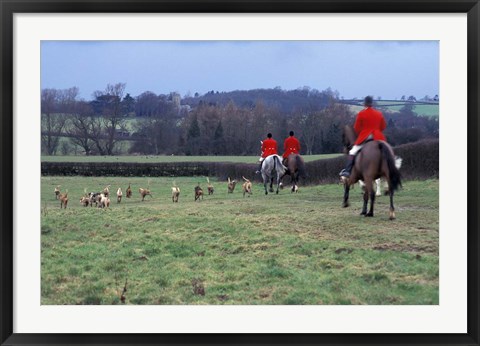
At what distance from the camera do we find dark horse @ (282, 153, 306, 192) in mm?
14826

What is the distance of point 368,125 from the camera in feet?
39.1

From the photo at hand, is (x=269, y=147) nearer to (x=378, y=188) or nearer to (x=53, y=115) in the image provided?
(x=378, y=188)

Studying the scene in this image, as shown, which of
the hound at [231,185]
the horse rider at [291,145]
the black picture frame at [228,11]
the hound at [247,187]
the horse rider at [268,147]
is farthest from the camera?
the hound at [247,187]

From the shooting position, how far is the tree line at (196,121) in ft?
38.2

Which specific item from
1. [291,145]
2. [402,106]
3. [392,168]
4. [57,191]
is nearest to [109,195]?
[57,191]

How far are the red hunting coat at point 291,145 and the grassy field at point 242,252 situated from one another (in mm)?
1192

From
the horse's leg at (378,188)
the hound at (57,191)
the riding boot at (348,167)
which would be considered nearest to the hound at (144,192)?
the hound at (57,191)

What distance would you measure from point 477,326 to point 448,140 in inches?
95.0

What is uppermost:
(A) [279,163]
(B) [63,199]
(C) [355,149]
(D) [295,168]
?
(C) [355,149]

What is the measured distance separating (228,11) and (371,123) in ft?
14.0

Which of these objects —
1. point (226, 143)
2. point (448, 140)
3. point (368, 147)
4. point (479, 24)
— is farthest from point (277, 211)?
point (479, 24)

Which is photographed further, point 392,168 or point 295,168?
point 295,168

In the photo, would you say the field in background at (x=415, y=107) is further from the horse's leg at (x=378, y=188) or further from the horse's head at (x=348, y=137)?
the horse's leg at (x=378, y=188)

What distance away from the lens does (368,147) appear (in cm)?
1184
